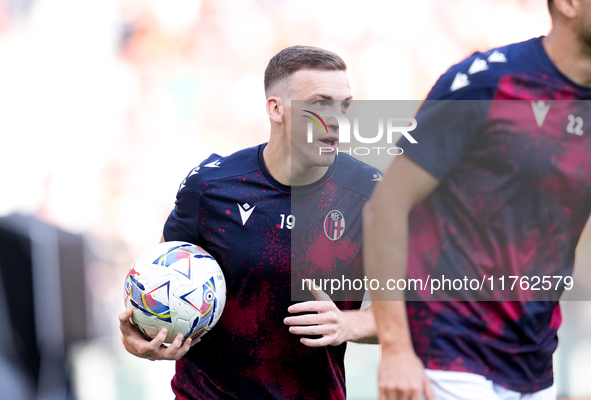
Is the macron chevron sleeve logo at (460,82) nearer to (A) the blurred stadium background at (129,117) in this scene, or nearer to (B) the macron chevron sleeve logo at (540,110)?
(B) the macron chevron sleeve logo at (540,110)

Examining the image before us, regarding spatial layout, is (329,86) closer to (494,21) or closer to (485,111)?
(485,111)

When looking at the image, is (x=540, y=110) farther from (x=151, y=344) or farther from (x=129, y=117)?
(x=129, y=117)

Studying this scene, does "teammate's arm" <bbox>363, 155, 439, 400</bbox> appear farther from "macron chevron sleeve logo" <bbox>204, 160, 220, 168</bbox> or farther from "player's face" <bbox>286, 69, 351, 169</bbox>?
"macron chevron sleeve logo" <bbox>204, 160, 220, 168</bbox>

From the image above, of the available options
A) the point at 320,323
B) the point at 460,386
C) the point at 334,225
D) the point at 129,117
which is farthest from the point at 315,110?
the point at 129,117

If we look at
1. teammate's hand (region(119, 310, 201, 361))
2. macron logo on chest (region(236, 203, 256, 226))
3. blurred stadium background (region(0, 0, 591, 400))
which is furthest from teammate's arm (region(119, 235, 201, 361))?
blurred stadium background (region(0, 0, 591, 400))

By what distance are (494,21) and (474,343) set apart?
4.08 m

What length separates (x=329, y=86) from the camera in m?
2.50

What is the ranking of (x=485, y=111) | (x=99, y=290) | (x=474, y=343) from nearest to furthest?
(x=485, y=111) → (x=474, y=343) → (x=99, y=290)

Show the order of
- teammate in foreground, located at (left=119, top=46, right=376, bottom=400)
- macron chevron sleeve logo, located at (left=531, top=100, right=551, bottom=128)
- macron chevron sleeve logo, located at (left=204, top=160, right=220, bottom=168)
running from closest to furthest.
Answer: macron chevron sleeve logo, located at (left=531, top=100, right=551, bottom=128) < teammate in foreground, located at (left=119, top=46, right=376, bottom=400) < macron chevron sleeve logo, located at (left=204, top=160, right=220, bottom=168)

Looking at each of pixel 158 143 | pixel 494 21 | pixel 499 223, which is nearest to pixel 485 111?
pixel 499 223

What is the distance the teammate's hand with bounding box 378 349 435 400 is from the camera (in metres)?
1.36

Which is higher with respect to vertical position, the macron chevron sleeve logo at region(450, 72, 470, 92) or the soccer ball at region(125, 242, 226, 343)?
the macron chevron sleeve logo at region(450, 72, 470, 92)

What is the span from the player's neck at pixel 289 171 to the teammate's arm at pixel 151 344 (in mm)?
762

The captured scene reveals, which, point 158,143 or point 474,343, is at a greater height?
point 158,143
